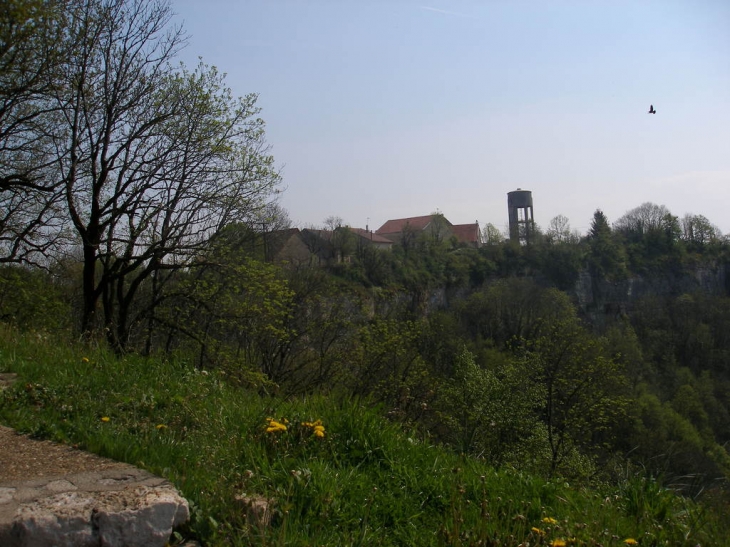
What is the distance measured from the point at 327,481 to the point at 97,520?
1136mm

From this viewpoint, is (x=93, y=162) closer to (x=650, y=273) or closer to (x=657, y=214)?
(x=650, y=273)

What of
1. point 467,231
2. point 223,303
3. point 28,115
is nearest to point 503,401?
point 223,303

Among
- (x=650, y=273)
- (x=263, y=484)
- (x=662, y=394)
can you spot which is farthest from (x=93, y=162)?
(x=650, y=273)

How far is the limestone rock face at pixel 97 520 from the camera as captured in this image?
264 centimetres

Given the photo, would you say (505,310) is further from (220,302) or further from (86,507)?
(86,507)

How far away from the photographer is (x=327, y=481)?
3.36 m

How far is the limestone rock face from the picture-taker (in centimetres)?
264

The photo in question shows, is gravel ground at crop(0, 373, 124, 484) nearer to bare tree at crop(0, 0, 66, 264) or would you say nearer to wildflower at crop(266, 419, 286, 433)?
wildflower at crop(266, 419, 286, 433)

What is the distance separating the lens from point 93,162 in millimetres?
14273

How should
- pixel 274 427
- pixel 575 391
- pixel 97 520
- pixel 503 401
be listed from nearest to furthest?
pixel 97 520, pixel 274 427, pixel 503 401, pixel 575 391

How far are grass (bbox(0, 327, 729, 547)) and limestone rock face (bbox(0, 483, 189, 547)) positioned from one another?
15 centimetres

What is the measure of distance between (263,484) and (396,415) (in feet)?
6.11

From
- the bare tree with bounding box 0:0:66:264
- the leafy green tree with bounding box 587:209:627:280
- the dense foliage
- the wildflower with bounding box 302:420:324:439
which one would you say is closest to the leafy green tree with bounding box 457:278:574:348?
the dense foliage

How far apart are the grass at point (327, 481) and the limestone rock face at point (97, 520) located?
0.15m
